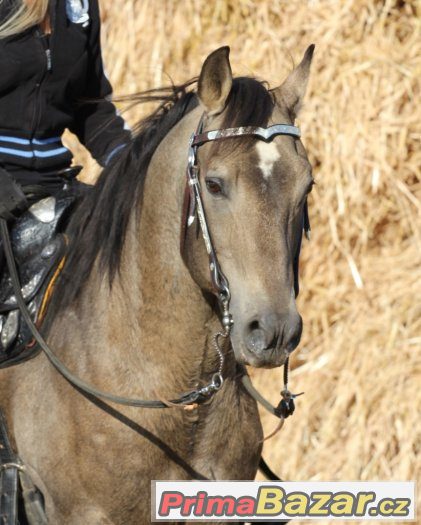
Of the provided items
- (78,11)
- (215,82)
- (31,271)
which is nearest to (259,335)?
(215,82)

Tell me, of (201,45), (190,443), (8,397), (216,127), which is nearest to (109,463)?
(190,443)

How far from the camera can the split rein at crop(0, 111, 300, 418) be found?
2.98 m

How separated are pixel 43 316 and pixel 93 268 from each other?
268 millimetres

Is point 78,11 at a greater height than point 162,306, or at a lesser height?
greater

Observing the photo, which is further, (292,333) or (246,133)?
(246,133)

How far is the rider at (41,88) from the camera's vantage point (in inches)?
149

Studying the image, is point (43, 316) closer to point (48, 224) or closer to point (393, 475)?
point (48, 224)

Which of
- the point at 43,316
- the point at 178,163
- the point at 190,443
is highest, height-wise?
the point at 178,163

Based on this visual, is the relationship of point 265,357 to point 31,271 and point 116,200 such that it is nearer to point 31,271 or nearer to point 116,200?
point 116,200

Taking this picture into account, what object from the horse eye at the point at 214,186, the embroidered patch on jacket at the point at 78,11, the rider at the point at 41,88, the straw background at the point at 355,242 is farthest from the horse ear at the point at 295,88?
the straw background at the point at 355,242

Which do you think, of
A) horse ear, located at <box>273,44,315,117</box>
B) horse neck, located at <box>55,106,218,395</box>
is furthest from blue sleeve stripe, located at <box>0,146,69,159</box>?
horse ear, located at <box>273,44,315,117</box>

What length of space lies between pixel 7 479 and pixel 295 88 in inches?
66.7

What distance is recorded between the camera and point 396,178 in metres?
5.77

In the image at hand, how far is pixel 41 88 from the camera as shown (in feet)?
12.8
